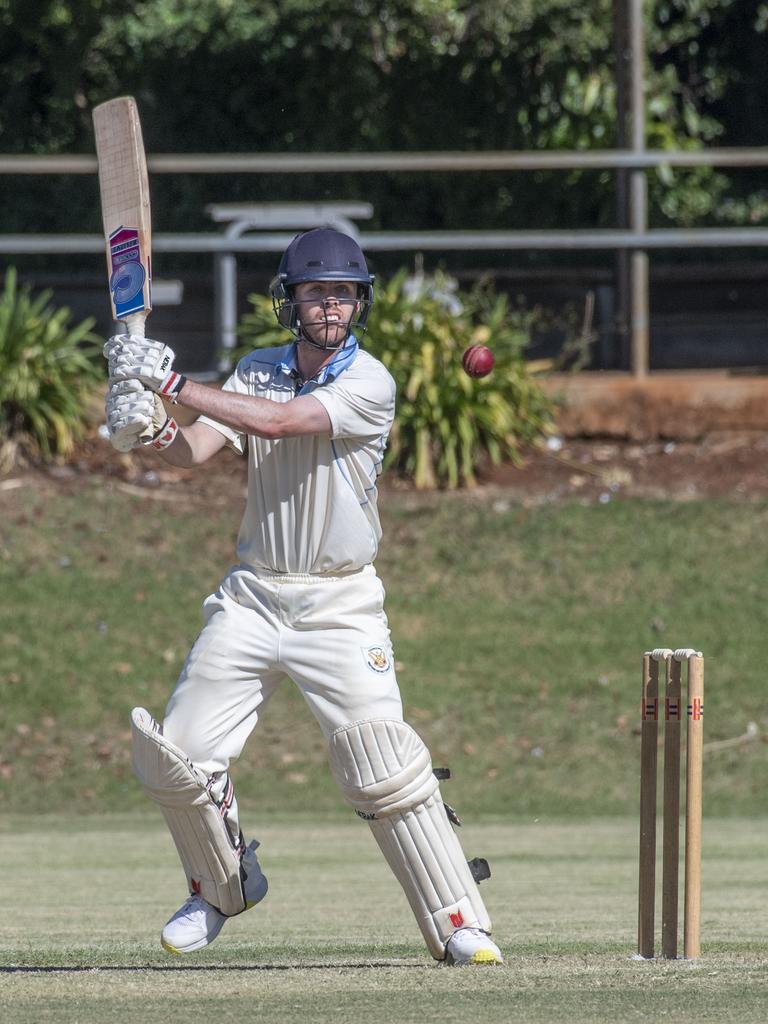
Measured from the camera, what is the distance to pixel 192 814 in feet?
16.2

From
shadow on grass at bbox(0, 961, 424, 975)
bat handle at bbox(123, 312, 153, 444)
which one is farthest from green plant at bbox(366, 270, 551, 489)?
shadow on grass at bbox(0, 961, 424, 975)

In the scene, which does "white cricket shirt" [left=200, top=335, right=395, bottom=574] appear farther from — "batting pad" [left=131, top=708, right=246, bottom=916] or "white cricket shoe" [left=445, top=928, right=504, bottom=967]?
"white cricket shoe" [left=445, top=928, right=504, bottom=967]

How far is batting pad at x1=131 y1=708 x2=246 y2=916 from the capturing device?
484cm

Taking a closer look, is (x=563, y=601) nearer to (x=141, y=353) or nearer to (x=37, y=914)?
(x=37, y=914)

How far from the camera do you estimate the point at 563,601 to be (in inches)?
446

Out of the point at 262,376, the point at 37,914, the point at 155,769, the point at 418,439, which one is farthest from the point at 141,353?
the point at 418,439

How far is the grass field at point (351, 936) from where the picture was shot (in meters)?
4.16

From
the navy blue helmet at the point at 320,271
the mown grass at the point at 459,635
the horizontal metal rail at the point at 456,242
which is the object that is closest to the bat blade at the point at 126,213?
the navy blue helmet at the point at 320,271

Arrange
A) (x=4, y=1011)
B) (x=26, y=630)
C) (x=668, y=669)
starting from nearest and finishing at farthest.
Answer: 1. (x=4, y=1011)
2. (x=668, y=669)
3. (x=26, y=630)

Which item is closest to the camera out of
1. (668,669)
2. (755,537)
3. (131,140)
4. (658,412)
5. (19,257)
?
(668,669)

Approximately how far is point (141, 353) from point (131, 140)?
0.69 metres

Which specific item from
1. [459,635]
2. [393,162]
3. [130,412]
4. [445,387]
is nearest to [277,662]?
[130,412]

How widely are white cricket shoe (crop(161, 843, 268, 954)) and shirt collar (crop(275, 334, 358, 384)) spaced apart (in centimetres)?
133

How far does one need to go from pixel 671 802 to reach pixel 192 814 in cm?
127
